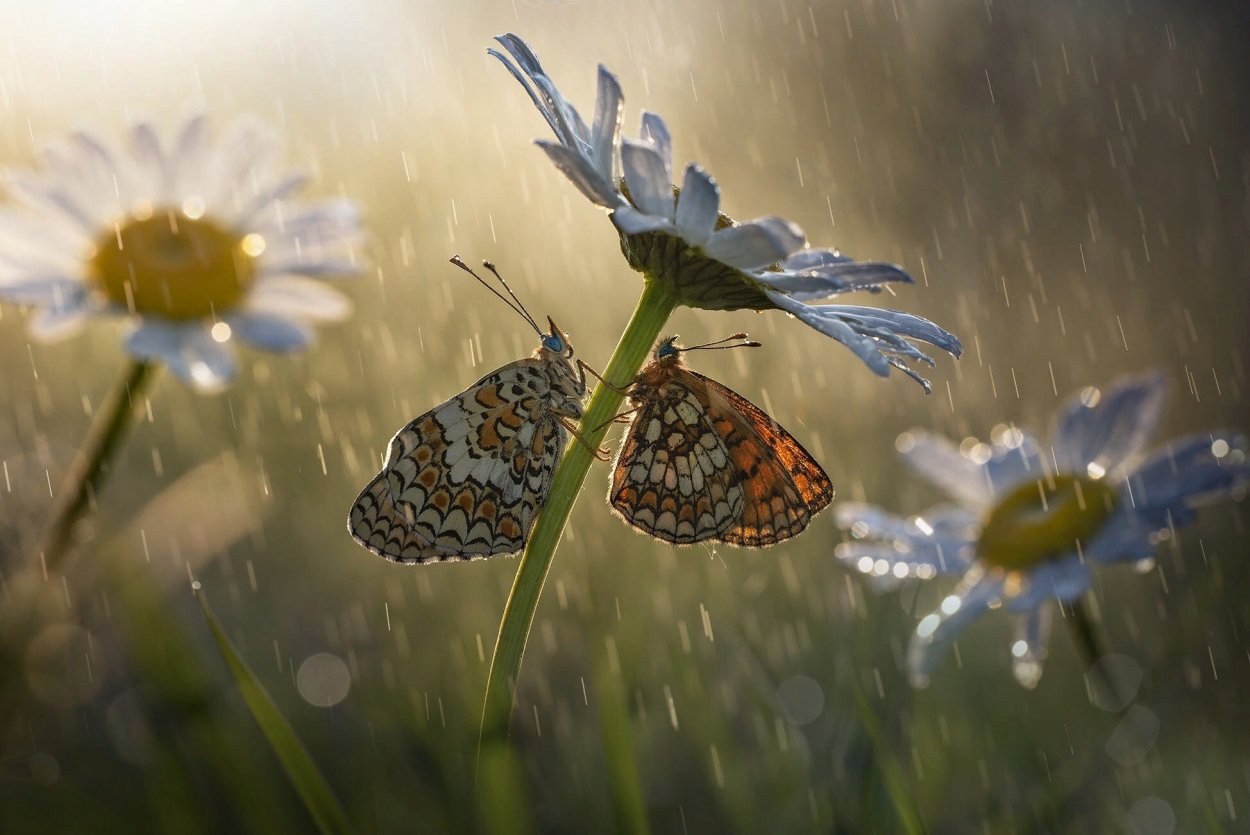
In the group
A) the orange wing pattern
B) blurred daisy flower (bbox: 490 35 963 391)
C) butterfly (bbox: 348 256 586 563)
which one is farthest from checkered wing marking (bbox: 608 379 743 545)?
blurred daisy flower (bbox: 490 35 963 391)

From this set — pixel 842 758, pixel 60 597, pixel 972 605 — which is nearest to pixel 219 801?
pixel 60 597

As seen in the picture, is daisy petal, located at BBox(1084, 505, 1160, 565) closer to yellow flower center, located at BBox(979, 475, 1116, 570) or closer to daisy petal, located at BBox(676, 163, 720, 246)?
yellow flower center, located at BBox(979, 475, 1116, 570)

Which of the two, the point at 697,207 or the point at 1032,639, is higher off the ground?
the point at 697,207

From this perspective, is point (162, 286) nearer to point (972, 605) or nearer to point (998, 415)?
point (972, 605)

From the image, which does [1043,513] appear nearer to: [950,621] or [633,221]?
[950,621]

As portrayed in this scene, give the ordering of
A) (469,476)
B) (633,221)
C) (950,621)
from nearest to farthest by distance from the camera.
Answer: (633,221) < (469,476) < (950,621)

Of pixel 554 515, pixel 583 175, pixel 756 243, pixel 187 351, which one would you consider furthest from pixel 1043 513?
pixel 187 351

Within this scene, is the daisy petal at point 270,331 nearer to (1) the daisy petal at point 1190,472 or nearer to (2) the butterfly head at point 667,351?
(2) the butterfly head at point 667,351
